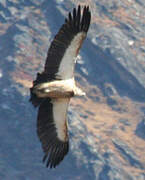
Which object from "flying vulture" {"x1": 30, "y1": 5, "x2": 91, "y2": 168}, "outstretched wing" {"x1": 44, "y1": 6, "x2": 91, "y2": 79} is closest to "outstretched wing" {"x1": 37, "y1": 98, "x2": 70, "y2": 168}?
"flying vulture" {"x1": 30, "y1": 5, "x2": 91, "y2": 168}

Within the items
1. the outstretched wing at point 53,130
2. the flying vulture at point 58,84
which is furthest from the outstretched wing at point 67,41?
the outstretched wing at point 53,130

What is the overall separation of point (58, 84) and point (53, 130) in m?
2.43

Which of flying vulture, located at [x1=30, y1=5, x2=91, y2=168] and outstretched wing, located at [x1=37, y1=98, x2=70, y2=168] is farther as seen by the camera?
outstretched wing, located at [x1=37, y1=98, x2=70, y2=168]

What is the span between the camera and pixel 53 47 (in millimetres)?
29219

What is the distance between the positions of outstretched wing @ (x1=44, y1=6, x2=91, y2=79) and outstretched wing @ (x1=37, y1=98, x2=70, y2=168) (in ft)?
5.62

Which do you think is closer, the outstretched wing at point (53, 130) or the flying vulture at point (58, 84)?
the flying vulture at point (58, 84)

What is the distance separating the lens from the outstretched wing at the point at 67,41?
29.1 metres

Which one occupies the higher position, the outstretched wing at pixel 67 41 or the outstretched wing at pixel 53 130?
the outstretched wing at pixel 67 41

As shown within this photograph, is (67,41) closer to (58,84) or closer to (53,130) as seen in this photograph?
(58,84)

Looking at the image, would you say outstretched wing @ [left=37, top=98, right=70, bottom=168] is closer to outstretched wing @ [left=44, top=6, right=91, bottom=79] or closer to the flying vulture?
the flying vulture

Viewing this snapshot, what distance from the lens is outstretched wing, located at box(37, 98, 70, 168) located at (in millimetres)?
29797

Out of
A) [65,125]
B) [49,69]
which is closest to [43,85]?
[49,69]

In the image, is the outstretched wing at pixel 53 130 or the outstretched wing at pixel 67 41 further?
the outstretched wing at pixel 53 130

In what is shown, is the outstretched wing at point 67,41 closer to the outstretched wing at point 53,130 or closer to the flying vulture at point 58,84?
the flying vulture at point 58,84
